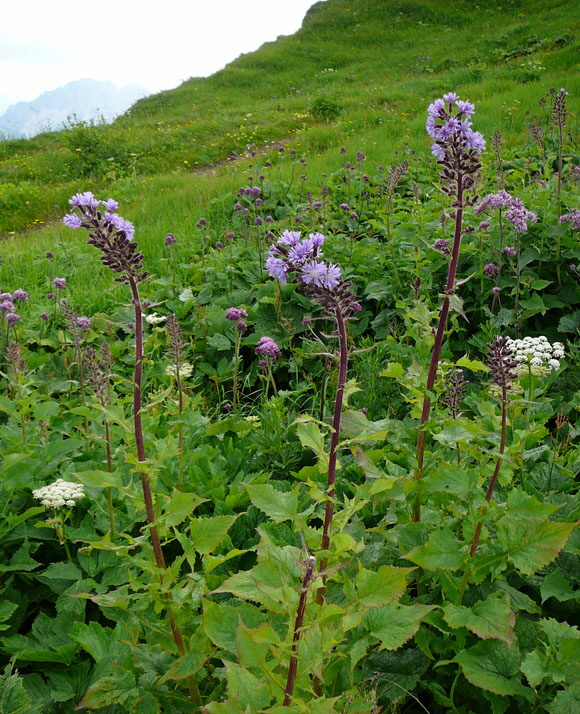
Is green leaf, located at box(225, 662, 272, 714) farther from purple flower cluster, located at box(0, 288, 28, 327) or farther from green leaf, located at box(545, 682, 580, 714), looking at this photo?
purple flower cluster, located at box(0, 288, 28, 327)

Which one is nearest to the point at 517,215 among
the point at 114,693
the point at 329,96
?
the point at 114,693

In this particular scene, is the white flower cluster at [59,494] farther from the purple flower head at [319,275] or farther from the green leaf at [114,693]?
the purple flower head at [319,275]

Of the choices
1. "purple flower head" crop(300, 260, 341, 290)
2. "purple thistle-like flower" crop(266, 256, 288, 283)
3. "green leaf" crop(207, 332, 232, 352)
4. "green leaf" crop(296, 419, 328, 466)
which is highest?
"purple thistle-like flower" crop(266, 256, 288, 283)

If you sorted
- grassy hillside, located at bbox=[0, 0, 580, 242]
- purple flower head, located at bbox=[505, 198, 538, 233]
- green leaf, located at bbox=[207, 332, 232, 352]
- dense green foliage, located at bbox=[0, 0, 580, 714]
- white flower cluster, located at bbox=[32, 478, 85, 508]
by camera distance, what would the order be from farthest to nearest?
grassy hillside, located at bbox=[0, 0, 580, 242], green leaf, located at bbox=[207, 332, 232, 352], purple flower head, located at bbox=[505, 198, 538, 233], white flower cluster, located at bbox=[32, 478, 85, 508], dense green foliage, located at bbox=[0, 0, 580, 714]

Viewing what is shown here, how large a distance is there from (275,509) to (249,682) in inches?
15.4

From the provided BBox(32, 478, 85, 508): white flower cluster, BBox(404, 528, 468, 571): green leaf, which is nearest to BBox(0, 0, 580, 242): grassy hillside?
BBox(32, 478, 85, 508): white flower cluster

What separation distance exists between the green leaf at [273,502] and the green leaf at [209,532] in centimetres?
14

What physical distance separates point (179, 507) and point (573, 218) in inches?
138

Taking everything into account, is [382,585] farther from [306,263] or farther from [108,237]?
[108,237]

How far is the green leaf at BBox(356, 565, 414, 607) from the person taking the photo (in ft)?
4.15

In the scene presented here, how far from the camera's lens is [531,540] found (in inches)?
58.6

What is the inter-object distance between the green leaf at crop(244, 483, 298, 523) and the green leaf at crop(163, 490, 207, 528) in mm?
167

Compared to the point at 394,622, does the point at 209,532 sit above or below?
above

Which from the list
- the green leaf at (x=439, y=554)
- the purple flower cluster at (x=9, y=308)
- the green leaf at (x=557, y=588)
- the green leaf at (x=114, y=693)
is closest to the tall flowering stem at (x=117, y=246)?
the green leaf at (x=114, y=693)
